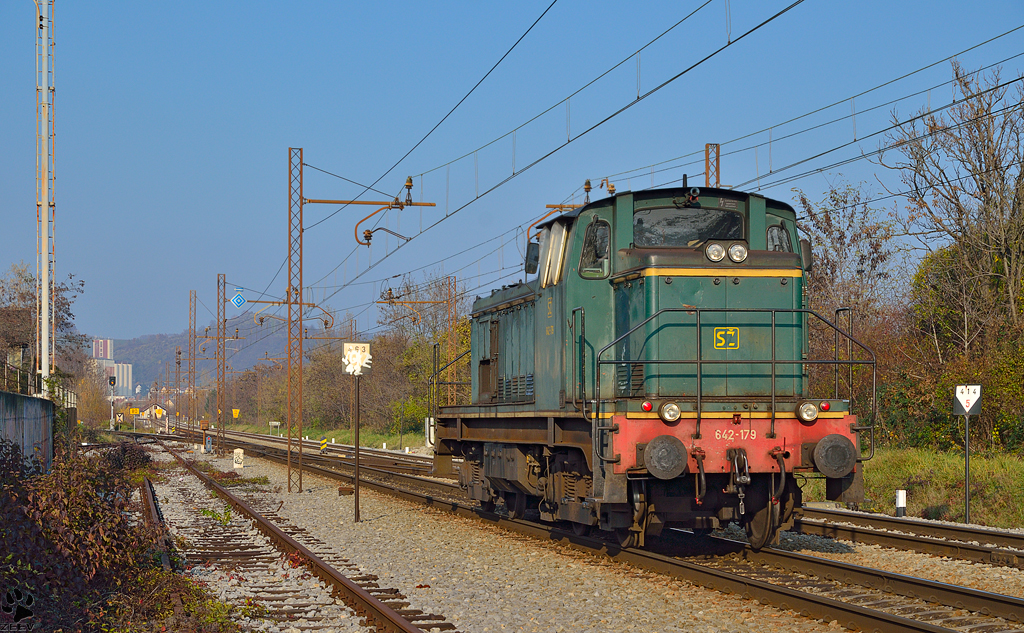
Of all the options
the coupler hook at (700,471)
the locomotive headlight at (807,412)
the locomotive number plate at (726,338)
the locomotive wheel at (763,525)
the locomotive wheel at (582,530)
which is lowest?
the locomotive wheel at (582,530)

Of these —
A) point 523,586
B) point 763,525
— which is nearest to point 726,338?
point 763,525

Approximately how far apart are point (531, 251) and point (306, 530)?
5.94 metres

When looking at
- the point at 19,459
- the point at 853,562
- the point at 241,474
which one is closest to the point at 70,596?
the point at 19,459

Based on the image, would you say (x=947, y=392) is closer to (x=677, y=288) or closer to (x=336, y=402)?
(x=677, y=288)

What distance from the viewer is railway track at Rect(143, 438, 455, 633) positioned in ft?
25.6

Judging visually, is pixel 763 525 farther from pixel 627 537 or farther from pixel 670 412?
pixel 670 412

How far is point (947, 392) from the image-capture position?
21094 millimetres

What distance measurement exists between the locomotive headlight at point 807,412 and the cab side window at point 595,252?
2645mm

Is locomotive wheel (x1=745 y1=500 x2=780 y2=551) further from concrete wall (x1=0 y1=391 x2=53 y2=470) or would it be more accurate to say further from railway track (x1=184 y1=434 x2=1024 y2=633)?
concrete wall (x1=0 y1=391 x2=53 y2=470)

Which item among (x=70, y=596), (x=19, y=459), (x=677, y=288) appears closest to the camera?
(x=70, y=596)

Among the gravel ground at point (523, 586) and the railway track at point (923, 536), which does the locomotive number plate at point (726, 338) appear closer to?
the railway track at point (923, 536)

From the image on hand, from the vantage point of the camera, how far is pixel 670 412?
30.6ft

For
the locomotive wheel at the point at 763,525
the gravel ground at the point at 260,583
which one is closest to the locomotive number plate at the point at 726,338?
the locomotive wheel at the point at 763,525

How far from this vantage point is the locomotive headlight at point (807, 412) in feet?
31.5
